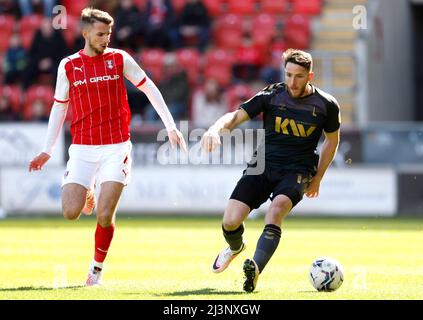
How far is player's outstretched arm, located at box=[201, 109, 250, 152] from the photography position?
327 inches

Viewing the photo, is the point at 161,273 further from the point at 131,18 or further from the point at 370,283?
the point at 131,18

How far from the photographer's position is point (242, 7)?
79.9 feet

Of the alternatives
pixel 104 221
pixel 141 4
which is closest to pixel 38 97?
pixel 141 4

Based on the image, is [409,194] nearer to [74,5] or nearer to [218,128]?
[74,5]

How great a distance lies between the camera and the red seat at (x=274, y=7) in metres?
24.1

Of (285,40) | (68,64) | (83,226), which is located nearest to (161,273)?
(68,64)

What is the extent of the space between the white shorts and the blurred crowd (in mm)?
11494

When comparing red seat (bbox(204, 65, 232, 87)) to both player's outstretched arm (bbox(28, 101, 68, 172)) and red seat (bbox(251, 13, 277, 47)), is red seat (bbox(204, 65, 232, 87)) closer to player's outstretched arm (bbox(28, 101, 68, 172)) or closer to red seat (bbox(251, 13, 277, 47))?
red seat (bbox(251, 13, 277, 47))

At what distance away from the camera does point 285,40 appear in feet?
75.2

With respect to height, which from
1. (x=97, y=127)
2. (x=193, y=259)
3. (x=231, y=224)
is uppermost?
(x=97, y=127)

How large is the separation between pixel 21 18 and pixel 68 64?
15.3m

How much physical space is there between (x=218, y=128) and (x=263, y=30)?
47.9 feet

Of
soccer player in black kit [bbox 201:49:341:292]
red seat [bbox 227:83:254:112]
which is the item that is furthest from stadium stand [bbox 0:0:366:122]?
soccer player in black kit [bbox 201:49:341:292]

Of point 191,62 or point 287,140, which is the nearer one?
point 287,140
